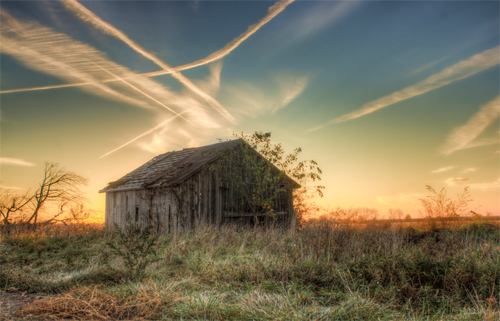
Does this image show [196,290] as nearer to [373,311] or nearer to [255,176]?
[373,311]

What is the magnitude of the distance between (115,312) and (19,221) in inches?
583

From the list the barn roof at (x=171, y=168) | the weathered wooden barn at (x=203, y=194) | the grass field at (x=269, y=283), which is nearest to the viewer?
the grass field at (x=269, y=283)

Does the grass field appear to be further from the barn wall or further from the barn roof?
the barn roof

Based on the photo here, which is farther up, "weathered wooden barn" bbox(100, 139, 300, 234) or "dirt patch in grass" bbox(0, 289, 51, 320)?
"weathered wooden barn" bbox(100, 139, 300, 234)

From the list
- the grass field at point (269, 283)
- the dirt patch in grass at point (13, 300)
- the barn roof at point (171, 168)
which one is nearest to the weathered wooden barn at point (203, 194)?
the barn roof at point (171, 168)

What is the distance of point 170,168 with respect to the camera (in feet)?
61.4

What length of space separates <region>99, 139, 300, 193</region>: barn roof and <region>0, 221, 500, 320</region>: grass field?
22.0 feet

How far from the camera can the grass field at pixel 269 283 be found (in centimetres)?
442

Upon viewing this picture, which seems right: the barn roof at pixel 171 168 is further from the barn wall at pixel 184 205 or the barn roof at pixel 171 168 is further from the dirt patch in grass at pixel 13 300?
the dirt patch in grass at pixel 13 300

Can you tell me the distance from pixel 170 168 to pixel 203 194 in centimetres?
326

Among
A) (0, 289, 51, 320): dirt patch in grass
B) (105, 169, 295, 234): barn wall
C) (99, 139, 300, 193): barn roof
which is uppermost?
(99, 139, 300, 193): barn roof

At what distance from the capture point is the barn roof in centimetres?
1652

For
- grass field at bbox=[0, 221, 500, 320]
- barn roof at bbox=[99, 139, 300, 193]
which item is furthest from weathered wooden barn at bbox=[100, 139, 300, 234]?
grass field at bbox=[0, 221, 500, 320]

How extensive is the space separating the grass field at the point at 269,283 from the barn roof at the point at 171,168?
264 inches
